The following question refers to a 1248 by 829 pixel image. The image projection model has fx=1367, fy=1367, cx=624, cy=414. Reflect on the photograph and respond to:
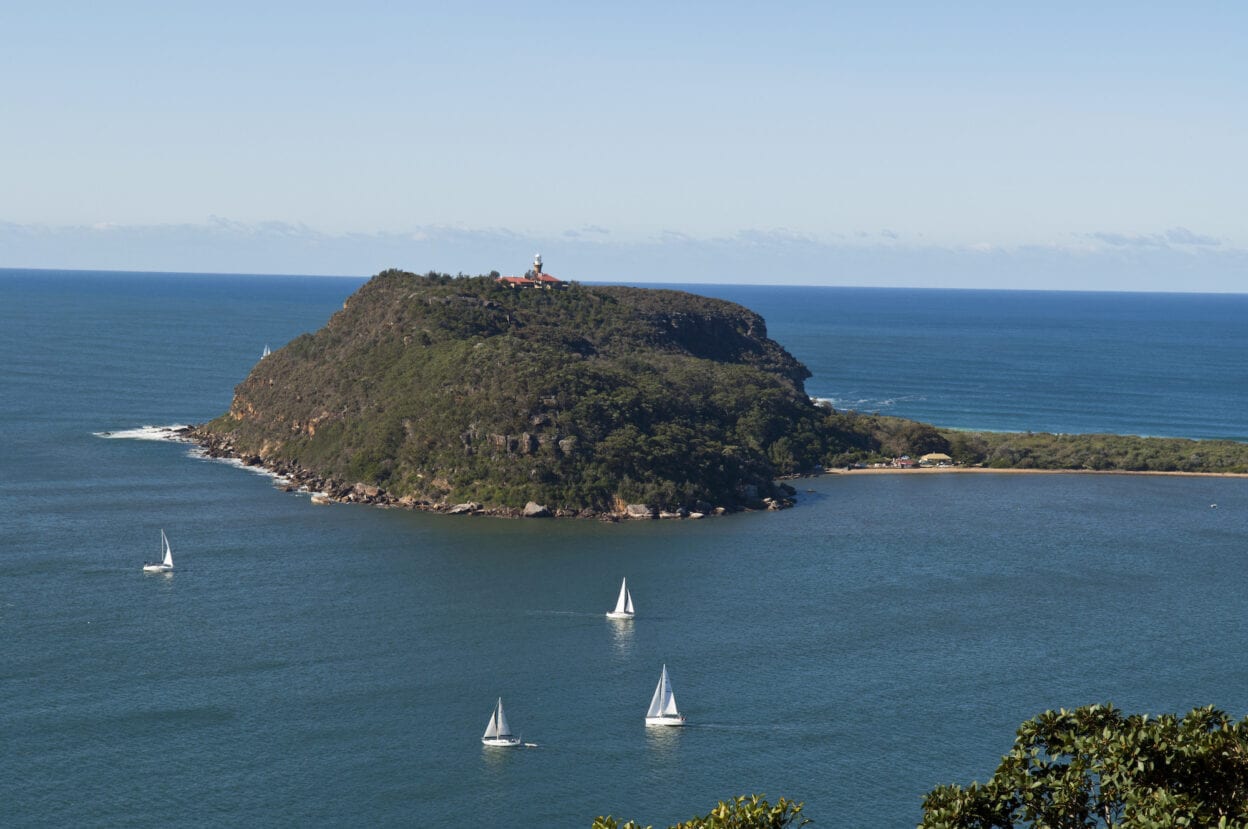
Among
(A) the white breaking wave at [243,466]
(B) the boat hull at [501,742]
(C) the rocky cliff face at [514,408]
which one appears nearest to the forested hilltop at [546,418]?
(C) the rocky cliff face at [514,408]

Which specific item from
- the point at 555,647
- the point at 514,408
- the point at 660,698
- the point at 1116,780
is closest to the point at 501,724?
the point at 660,698

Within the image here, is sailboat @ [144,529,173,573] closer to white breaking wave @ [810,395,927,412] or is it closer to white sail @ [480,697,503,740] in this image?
white sail @ [480,697,503,740]

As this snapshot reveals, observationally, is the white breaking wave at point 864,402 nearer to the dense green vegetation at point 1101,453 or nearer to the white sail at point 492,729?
the dense green vegetation at point 1101,453

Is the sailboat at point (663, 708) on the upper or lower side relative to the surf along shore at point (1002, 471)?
lower

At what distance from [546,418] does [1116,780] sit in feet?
307

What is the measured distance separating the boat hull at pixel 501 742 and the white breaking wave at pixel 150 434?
3719 inches

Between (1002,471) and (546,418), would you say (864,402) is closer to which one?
(1002,471)

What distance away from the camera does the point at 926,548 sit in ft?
339

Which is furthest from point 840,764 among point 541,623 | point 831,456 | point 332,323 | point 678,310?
point 678,310

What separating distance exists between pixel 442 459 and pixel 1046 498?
56372mm

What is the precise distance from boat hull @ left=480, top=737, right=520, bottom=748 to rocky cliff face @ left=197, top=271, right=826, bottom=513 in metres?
52.5

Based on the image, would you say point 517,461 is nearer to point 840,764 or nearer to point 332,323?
point 332,323

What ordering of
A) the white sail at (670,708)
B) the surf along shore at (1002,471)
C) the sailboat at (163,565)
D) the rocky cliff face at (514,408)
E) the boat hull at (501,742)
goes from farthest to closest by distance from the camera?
the surf along shore at (1002,471) → the rocky cliff face at (514,408) → the sailboat at (163,565) → the white sail at (670,708) → the boat hull at (501,742)

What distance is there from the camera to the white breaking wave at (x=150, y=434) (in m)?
147
